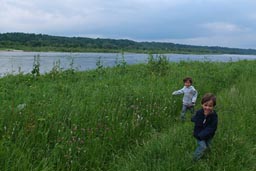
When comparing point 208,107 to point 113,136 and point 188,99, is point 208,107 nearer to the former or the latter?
A: point 113,136

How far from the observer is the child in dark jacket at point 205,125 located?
4.77m

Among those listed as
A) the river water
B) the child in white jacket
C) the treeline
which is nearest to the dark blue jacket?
the child in white jacket

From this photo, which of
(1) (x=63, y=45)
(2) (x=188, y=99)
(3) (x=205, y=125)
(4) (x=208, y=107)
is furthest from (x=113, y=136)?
(1) (x=63, y=45)

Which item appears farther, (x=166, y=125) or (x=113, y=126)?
(x=166, y=125)

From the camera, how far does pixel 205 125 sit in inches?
192

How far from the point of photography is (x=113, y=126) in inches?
221

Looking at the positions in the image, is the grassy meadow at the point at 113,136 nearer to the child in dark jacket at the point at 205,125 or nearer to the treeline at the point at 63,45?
Answer: the child in dark jacket at the point at 205,125

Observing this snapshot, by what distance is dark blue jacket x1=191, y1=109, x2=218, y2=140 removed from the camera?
479 centimetres

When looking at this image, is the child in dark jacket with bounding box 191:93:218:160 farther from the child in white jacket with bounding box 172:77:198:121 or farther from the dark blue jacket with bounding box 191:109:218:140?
the child in white jacket with bounding box 172:77:198:121

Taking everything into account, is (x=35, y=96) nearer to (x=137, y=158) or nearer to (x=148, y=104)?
(x=148, y=104)

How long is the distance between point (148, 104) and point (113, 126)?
1.82m

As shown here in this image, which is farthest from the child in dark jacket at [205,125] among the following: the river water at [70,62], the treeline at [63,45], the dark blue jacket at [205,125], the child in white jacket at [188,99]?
the treeline at [63,45]

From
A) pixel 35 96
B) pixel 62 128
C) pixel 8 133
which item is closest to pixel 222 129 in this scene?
pixel 62 128

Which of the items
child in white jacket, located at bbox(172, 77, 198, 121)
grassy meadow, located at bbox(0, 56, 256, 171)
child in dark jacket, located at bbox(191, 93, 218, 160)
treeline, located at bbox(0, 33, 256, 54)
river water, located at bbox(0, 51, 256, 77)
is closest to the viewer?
grassy meadow, located at bbox(0, 56, 256, 171)
